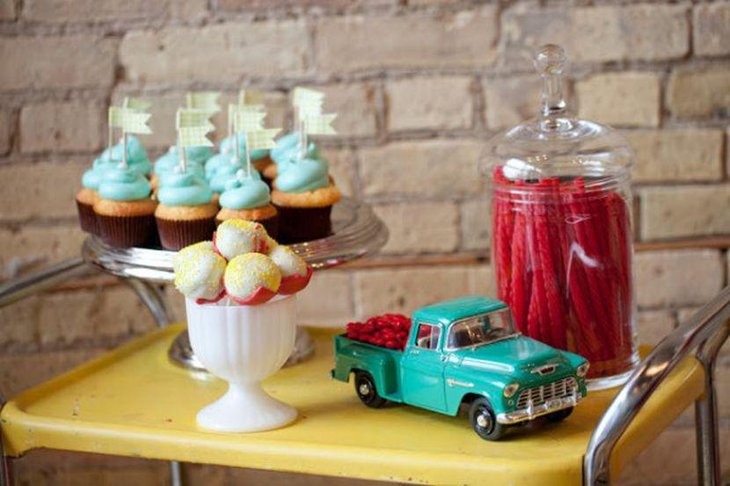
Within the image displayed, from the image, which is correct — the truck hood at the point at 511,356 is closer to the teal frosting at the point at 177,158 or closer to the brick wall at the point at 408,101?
the teal frosting at the point at 177,158

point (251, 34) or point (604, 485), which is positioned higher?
point (251, 34)

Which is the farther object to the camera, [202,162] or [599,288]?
[202,162]

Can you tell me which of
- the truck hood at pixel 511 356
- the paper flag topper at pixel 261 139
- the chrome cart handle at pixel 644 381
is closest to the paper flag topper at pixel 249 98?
the paper flag topper at pixel 261 139

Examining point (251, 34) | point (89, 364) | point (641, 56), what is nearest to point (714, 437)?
point (641, 56)

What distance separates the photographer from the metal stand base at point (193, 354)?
1298 millimetres

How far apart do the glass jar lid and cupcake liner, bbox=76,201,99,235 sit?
1.47 feet

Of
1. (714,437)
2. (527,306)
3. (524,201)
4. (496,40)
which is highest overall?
(496,40)

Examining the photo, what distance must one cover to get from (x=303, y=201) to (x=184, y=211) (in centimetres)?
13

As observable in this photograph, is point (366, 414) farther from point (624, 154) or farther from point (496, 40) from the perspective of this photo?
point (496, 40)

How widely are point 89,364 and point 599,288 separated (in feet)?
1.92

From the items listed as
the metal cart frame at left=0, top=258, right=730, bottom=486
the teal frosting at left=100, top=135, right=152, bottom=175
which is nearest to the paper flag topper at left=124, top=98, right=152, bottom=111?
the teal frosting at left=100, top=135, right=152, bottom=175

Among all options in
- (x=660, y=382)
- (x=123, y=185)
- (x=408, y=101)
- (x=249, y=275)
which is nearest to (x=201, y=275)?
(x=249, y=275)

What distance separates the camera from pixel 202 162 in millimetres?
1376

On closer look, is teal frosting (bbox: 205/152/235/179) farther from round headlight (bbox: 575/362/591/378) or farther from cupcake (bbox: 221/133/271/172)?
round headlight (bbox: 575/362/591/378)
